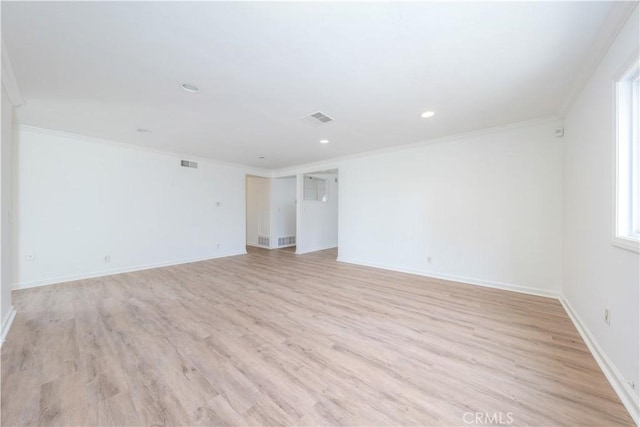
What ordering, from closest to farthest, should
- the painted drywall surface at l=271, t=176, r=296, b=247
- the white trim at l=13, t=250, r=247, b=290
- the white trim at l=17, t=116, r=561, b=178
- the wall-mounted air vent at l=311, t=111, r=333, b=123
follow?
the wall-mounted air vent at l=311, t=111, r=333, b=123
the white trim at l=17, t=116, r=561, b=178
the white trim at l=13, t=250, r=247, b=290
the painted drywall surface at l=271, t=176, r=296, b=247

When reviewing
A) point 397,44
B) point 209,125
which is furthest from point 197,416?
point 209,125

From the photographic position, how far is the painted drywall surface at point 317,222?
→ 672 cm

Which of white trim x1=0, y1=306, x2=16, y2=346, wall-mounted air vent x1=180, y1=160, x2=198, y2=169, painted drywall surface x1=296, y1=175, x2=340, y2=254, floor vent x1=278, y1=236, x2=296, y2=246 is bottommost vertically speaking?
white trim x1=0, y1=306, x2=16, y2=346

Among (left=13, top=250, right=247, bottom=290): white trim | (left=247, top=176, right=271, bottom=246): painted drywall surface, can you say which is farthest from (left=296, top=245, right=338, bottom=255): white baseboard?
(left=13, top=250, right=247, bottom=290): white trim

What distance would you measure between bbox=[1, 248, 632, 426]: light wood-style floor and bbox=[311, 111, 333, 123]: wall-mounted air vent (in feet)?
8.20

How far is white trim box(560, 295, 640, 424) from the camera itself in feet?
4.57

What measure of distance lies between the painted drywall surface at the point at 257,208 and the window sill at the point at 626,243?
6768 mm

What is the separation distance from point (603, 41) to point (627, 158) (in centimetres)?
91

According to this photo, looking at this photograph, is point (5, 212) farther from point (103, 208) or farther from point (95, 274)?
point (95, 274)

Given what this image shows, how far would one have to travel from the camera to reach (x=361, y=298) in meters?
3.32

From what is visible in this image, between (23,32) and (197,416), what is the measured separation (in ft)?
9.51

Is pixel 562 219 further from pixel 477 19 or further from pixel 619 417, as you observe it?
pixel 477 19

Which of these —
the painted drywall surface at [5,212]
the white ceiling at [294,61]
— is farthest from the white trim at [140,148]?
the painted drywall surface at [5,212]

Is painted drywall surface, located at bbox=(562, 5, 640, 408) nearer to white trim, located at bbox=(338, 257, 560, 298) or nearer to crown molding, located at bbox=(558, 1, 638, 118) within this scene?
crown molding, located at bbox=(558, 1, 638, 118)
